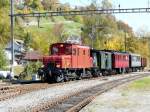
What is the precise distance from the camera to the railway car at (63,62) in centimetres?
3859

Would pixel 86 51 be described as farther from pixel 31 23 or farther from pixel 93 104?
pixel 31 23

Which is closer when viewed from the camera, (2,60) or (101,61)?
(2,60)

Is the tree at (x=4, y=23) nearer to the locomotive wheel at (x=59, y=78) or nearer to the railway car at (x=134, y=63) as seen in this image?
the railway car at (x=134, y=63)

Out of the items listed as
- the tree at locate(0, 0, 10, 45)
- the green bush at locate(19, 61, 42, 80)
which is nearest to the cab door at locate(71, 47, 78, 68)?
the green bush at locate(19, 61, 42, 80)

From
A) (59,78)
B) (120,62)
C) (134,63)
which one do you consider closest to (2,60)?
(59,78)

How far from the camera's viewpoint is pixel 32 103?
71.7ft

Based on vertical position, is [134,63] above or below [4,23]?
below

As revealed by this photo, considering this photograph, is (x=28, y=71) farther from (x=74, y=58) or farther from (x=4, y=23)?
(x=4, y=23)

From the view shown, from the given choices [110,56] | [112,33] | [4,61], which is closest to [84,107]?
[4,61]

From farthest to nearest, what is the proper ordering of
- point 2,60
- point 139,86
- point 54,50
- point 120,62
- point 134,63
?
point 134,63
point 120,62
point 2,60
point 54,50
point 139,86

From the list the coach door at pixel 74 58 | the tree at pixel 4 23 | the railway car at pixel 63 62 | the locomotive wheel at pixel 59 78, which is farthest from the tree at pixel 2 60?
the tree at pixel 4 23

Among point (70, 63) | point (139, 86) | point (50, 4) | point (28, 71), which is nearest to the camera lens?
point (139, 86)

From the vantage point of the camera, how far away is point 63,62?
38688mm

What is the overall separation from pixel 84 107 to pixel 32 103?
281 cm
